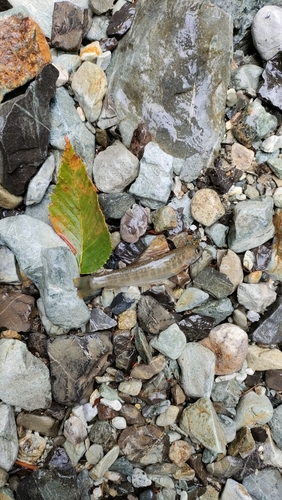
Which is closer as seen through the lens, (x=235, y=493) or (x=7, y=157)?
(x=7, y=157)

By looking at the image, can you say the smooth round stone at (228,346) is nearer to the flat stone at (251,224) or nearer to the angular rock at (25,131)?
the flat stone at (251,224)

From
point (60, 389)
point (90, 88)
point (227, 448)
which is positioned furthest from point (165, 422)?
point (90, 88)

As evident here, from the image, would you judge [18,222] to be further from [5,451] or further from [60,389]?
[5,451]

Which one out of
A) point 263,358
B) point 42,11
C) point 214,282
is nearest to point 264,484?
point 263,358

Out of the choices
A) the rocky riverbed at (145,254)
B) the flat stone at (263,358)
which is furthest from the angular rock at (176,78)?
the flat stone at (263,358)

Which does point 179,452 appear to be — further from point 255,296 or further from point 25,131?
point 25,131

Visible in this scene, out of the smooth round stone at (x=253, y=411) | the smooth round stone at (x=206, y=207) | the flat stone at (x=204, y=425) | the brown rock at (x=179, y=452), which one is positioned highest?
the smooth round stone at (x=206, y=207)

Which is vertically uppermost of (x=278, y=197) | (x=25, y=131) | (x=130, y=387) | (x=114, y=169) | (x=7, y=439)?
(x=25, y=131)
